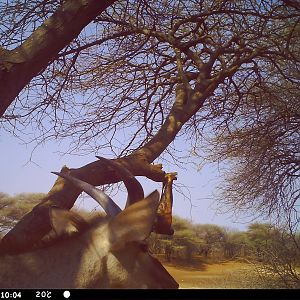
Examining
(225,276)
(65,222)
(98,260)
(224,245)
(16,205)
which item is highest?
(16,205)

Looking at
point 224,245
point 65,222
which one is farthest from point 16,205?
point 65,222

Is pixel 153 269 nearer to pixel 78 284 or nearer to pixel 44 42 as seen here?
pixel 78 284

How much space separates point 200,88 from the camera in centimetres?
668

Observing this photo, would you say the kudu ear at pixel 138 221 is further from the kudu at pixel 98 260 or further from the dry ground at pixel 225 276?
the dry ground at pixel 225 276

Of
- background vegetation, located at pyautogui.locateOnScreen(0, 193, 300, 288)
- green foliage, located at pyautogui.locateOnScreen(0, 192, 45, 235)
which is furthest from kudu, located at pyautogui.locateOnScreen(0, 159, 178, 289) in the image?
green foliage, located at pyautogui.locateOnScreen(0, 192, 45, 235)

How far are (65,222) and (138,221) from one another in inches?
23.2

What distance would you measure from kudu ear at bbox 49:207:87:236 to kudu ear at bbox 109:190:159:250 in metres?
0.34

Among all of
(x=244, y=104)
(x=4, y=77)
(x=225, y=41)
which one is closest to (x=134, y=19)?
(x=225, y=41)

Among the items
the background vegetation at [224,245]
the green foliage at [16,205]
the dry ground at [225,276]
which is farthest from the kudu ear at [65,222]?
the green foliage at [16,205]

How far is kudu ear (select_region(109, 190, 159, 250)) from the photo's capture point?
2973mm

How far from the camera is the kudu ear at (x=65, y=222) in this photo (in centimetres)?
311

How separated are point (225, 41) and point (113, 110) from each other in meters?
2.54

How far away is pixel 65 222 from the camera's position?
3.17 meters

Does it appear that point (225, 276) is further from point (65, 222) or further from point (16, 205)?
point (65, 222)
